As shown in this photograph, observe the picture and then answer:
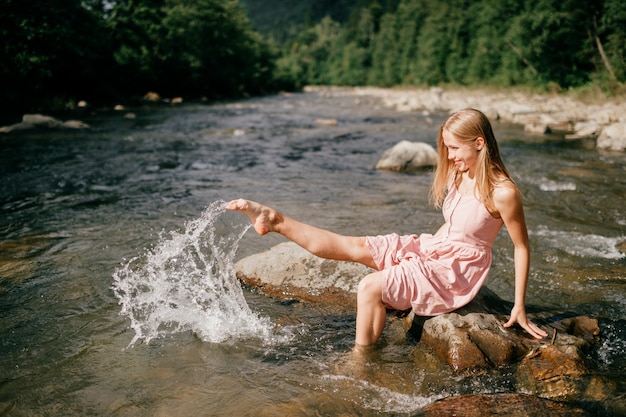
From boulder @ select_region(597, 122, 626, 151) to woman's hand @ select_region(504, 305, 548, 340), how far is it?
37.6 feet

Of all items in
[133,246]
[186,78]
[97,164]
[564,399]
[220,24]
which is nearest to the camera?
[564,399]

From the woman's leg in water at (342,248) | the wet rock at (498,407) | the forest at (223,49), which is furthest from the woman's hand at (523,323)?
the forest at (223,49)

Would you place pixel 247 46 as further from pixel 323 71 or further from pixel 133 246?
pixel 323 71

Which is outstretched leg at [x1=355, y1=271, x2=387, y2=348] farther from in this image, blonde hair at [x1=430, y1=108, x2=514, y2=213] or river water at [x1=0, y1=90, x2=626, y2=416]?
blonde hair at [x1=430, y1=108, x2=514, y2=213]

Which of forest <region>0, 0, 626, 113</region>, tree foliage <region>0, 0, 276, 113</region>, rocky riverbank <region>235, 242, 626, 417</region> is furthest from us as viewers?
forest <region>0, 0, 626, 113</region>

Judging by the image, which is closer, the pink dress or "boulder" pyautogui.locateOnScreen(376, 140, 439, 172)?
the pink dress

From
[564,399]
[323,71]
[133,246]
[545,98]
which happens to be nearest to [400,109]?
[545,98]

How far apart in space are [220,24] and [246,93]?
7.19m

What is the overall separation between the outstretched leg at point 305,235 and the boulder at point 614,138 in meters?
11.9

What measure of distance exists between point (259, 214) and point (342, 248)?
2.16 feet

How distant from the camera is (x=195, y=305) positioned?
407 centimetres

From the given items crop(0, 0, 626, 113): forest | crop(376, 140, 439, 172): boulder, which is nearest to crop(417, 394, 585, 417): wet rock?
crop(376, 140, 439, 172): boulder

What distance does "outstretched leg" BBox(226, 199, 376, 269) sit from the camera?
3146 mm

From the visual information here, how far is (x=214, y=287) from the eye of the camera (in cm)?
423
